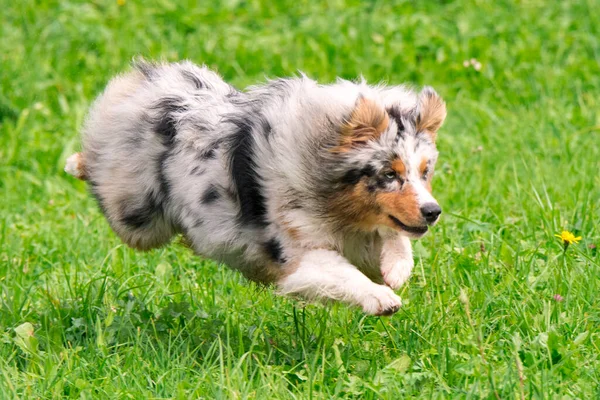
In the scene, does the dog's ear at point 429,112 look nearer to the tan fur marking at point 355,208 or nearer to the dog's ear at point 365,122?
the dog's ear at point 365,122

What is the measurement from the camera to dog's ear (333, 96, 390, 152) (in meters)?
4.14

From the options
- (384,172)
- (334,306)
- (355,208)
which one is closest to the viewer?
(384,172)

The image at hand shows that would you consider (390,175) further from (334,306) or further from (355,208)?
(334,306)

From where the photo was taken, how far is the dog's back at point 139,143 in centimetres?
477

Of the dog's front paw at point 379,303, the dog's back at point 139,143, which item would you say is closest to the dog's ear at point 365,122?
the dog's front paw at point 379,303

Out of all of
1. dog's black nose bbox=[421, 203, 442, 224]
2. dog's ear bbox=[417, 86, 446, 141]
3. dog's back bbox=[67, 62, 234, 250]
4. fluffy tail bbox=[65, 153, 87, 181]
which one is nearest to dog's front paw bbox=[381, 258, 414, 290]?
dog's black nose bbox=[421, 203, 442, 224]

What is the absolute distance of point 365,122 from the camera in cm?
415

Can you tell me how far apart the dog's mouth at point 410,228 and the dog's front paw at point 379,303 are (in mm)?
263

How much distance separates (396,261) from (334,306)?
1.48 ft

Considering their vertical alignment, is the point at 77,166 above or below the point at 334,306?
above

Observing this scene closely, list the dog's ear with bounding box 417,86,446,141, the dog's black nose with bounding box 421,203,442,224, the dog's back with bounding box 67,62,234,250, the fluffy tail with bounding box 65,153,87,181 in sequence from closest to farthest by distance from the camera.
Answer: the dog's black nose with bounding box 421,203,442,224 → the dog's ear with bounding box 417,86,446,141 → the dog's back with bounding box 67,62,234,250 → the fluffy tail with bounding box 65,153,87,181

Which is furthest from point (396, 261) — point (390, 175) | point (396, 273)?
point (390, 175)

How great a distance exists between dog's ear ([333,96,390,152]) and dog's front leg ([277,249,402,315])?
49 centimetres

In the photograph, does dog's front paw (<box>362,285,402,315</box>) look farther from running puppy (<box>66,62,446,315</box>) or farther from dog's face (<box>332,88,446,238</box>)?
dog's face (<box>332,88,446,238</box>)
